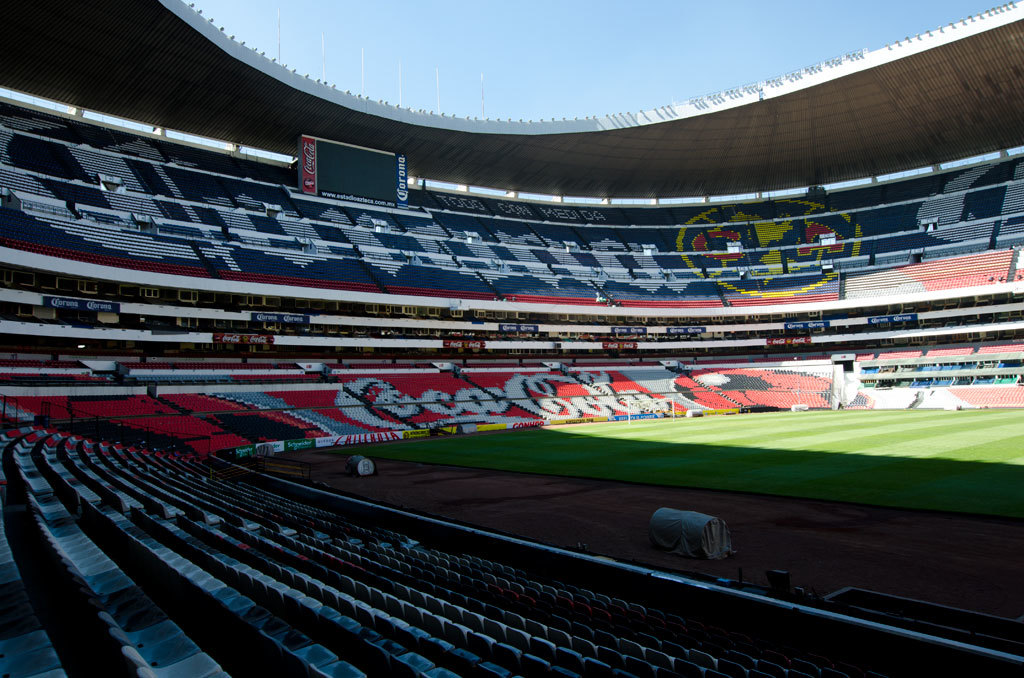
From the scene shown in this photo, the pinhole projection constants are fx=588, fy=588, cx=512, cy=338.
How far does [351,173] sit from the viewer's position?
58.1 metres

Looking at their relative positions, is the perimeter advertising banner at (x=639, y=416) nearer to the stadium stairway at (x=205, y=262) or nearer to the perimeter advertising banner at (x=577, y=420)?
the perimeter advertising banner at (x=577, y=420)

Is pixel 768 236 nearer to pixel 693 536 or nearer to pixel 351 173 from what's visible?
pixel 351 173

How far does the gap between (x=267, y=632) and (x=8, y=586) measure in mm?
2140

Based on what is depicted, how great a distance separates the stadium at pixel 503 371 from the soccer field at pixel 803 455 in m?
0.37

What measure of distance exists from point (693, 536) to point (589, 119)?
1980 inches

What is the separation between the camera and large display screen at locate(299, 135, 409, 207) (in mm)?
55812

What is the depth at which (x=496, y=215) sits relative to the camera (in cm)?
7156

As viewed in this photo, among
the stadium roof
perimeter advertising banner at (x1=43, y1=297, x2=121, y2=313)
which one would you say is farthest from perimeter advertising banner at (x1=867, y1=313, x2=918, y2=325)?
Answer: perimeter advertising banner at (x1=43, y1=297, x2=121, y2=313)

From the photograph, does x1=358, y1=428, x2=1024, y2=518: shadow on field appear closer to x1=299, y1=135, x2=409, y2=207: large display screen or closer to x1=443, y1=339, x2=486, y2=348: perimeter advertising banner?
x1=443, y1=339, x2=486, y2=348: perimeter advertising banner

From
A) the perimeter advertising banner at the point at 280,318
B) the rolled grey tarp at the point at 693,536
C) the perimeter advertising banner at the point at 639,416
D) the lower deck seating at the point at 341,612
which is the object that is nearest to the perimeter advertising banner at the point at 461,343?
the perimeter advertising banner at the point at 280,318

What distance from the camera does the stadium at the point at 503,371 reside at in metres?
6.85

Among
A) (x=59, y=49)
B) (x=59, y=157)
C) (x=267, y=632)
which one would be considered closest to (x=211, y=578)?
(x=267, y=632)

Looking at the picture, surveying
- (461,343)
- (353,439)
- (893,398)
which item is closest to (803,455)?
(353,439)

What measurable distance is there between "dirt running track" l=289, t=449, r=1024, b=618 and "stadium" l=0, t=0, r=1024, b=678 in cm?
15
